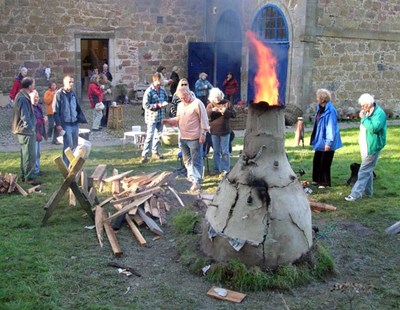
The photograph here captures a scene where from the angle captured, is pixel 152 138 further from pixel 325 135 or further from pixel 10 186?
pixel 325 135

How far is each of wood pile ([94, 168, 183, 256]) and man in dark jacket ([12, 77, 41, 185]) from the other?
4.37 feet

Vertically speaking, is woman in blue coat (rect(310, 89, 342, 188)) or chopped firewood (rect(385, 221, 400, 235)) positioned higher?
woman in blue coat (rect(310, 89, 342, 188))

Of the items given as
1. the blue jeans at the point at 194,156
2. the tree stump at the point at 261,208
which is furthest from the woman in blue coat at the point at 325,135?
the tree stump at the point at 261,208

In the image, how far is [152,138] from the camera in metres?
10.3

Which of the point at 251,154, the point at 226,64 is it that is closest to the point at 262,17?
the point at 226,64

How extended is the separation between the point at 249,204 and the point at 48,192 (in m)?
4.16

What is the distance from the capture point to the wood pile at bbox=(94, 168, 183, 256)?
246 inches

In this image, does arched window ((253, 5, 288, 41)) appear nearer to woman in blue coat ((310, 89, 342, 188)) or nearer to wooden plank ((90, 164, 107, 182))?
woman in blue coat ((310, 89, 342, 188))

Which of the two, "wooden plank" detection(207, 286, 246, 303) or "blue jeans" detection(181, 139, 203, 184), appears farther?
"blue jeans" detection(181, 139, 203, 184)

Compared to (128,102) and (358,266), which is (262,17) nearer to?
(128,102)

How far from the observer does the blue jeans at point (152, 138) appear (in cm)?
1020

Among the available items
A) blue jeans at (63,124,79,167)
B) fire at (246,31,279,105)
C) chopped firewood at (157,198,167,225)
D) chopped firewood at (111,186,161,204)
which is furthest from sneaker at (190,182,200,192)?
fire at (246,31,279,105)

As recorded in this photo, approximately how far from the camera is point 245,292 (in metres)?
4.83

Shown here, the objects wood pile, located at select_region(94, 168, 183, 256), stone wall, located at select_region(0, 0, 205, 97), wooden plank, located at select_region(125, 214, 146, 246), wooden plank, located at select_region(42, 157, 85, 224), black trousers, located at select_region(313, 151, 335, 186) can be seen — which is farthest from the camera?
stone wall, located at select_region(0, 0, 205, 97)
